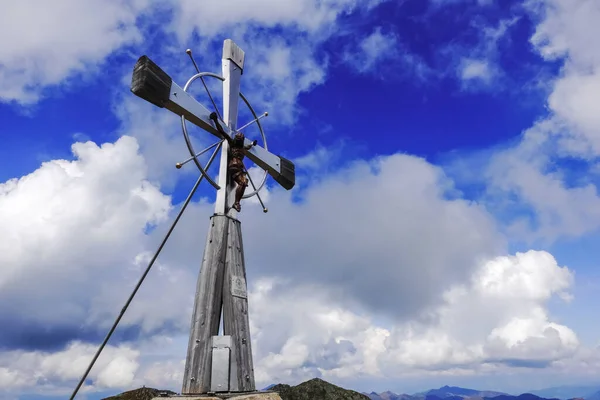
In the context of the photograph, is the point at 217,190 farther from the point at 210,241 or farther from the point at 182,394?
the point at 182,394

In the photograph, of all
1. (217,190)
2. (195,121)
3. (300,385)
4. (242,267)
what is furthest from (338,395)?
(195,121)

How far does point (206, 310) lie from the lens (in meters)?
9.55

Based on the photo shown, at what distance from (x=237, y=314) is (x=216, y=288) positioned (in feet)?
2.12

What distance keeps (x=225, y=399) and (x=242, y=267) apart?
267 cm

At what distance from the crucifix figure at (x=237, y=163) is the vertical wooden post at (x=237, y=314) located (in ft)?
2.10

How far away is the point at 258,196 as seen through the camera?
462 inches

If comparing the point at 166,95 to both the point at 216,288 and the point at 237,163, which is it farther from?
the point at 216,288

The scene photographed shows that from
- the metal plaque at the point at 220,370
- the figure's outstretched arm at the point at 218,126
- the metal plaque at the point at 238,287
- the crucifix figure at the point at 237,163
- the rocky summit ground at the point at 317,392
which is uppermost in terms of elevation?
the figure's outstretched arm at the point at 218,126

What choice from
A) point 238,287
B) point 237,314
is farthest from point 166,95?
point 237,314

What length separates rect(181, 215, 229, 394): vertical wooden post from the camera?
9.05m

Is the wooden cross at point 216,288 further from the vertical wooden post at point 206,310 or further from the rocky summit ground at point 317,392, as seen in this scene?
the rocky summit ground at point 317,392

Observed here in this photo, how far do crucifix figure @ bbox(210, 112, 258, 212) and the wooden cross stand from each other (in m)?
0.12

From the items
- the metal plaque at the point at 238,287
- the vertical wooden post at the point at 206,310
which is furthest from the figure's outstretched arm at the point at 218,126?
the metal plaque at the point at 238,287

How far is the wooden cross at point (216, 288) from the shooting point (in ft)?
30.0
